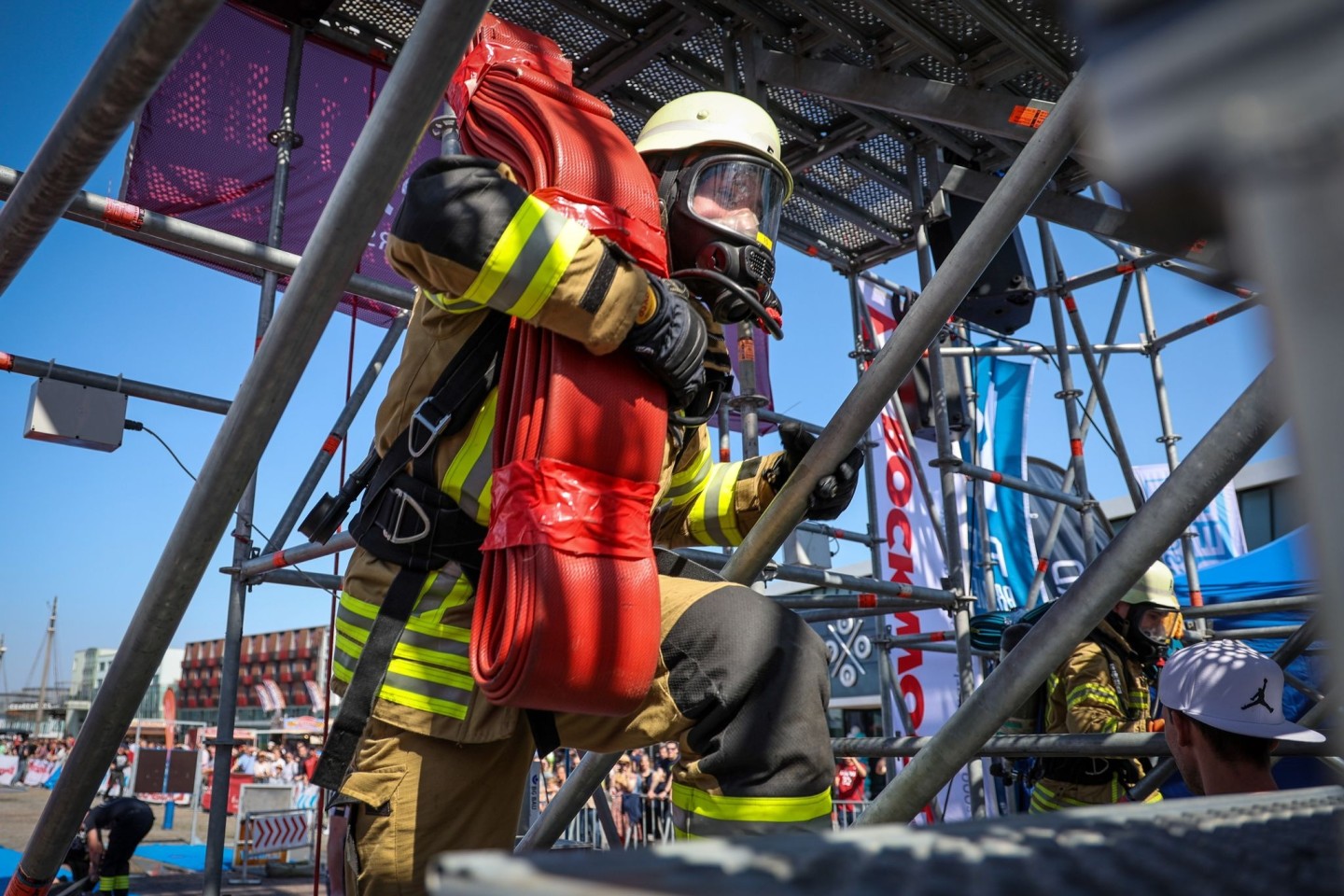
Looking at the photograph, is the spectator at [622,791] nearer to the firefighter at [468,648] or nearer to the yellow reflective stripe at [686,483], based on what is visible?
the yellow reflective stripe at [686,483]

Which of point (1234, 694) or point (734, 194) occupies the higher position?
point (734, 194)

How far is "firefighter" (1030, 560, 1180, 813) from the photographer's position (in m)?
4.43

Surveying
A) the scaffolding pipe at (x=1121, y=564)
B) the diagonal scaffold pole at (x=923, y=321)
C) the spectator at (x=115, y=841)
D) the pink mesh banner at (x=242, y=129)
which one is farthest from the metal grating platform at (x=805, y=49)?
the spectator at (x=115, y=841)

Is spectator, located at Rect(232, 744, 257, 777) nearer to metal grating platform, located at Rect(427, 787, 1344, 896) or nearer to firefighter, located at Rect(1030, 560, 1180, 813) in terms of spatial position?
firefighter, located at Rect(1030, 560, 1180, 813)

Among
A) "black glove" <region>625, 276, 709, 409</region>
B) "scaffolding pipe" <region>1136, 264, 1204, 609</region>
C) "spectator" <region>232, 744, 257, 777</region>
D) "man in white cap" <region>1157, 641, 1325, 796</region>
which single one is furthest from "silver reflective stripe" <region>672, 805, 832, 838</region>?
"spectator" <region>232, 744, 257, 777</region>

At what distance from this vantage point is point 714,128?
2412 mm

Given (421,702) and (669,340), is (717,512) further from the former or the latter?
(421,702)

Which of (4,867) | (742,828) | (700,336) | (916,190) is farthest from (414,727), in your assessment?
(4,867)

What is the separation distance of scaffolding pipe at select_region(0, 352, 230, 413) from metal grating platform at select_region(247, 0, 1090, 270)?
1741mm

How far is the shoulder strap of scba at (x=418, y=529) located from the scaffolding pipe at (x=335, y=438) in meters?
2.13

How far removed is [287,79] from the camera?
4.18 m

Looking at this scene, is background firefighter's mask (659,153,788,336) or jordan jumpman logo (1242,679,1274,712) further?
jordan jumpman logo (1242,679,1274,712)

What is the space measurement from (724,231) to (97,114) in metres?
1.27

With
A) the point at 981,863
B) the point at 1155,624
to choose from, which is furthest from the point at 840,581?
the point at 981,863
